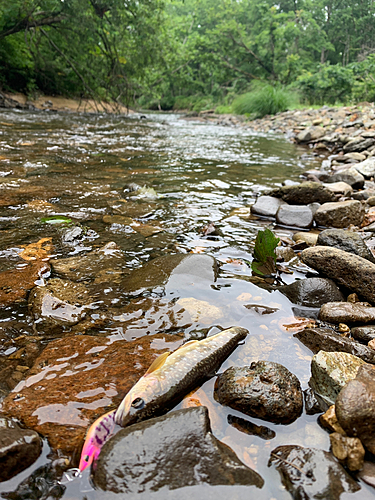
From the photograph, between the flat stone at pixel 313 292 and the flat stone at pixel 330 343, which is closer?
the flat stone at pixel 330 343

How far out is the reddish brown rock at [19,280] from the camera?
193 centimetres

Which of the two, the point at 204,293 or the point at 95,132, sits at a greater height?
the point at 95,132

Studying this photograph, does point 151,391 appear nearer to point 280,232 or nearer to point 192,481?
point 192,481

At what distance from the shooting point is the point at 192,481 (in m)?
1.01

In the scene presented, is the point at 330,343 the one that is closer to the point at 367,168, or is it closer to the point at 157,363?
the point at 157,363

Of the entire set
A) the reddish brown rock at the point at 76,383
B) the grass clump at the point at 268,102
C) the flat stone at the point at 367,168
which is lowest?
the reddish brown rock at the point at 76,383

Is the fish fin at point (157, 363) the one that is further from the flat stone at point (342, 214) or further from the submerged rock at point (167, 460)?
the flat stone at point (342, 214)

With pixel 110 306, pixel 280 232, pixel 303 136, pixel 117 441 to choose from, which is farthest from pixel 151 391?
pixel 303 136

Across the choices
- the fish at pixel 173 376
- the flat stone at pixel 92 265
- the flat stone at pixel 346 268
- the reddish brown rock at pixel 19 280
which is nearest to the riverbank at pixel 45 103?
the flat stone at pixel 92 265

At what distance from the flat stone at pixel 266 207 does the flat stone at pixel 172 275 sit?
1535 millimetres

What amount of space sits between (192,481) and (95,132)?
992cm

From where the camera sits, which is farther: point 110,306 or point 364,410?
point 110,306

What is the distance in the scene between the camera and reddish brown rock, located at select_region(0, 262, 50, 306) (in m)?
1.93

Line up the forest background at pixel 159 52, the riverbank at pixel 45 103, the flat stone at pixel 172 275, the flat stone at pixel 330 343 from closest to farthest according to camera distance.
Result: 1. the flat stone at pixel 330 343
2. the flat stone at pixel 172 275
3. the forest background at pixel 159 52
4. the riverbank at pixel 45 103
